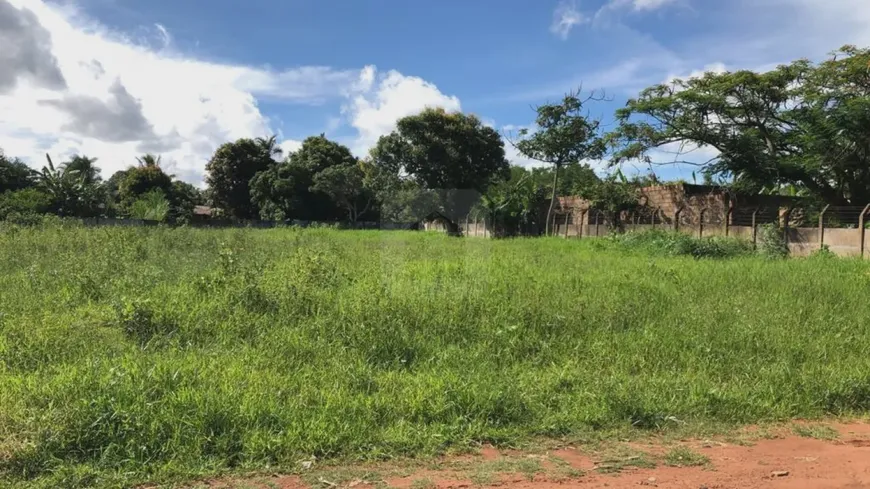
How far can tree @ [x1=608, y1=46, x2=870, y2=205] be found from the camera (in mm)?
15945

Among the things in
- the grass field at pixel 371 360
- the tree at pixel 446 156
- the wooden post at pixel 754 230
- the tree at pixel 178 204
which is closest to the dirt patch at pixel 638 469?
the grass field at pixel 371 360

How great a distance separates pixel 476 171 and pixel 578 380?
25.9 m

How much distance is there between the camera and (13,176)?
35969 mm

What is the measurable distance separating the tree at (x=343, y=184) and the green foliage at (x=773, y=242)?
23930 mm

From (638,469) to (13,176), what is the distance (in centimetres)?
4367

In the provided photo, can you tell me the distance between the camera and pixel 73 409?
354 cm

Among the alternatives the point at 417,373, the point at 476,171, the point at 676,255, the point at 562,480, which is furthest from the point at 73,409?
the point at 476,171

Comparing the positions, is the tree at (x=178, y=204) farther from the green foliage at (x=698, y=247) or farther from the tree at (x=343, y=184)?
the green foliage at (x=698, y=247)

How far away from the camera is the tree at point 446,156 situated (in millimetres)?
28422

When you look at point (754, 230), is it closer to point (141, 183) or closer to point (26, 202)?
point (26, 202)

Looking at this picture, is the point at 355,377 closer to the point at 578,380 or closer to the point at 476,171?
the point at 578,380

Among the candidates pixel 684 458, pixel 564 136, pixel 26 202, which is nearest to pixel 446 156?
pixel 564 136

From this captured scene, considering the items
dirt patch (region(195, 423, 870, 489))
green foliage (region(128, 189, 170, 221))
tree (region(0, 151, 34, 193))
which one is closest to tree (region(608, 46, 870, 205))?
dirt patch (region(195, 423, 870, 489))

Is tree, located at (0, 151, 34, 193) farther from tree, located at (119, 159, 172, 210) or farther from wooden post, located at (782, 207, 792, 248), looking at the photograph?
wooden post, located at (782, 207, 792, 248)
